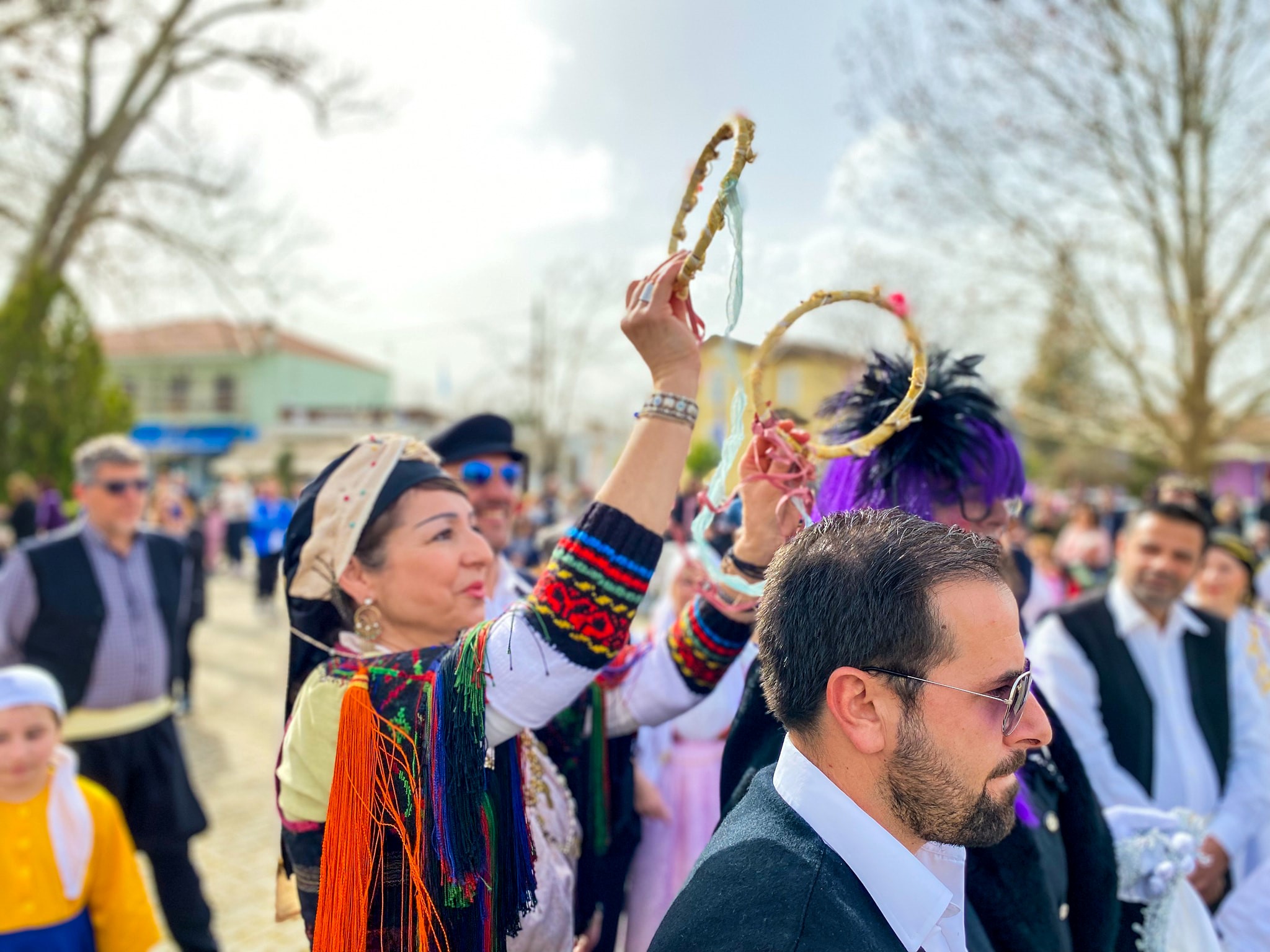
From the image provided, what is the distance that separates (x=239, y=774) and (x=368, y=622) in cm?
496

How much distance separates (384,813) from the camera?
140cm

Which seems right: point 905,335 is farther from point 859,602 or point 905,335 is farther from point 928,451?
point 859,602

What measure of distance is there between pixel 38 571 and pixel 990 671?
13.0ft

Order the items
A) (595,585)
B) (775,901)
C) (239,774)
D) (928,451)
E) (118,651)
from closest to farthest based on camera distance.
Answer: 1. (775,901)
2. (595,585)
3. (928,451)
4. (118,651)
5. (239,774)

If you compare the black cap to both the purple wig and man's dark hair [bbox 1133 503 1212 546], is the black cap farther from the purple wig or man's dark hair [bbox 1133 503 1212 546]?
man's dark hair [bbox 1133 503 1212 546]

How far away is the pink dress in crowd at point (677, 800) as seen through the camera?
2.65 meters

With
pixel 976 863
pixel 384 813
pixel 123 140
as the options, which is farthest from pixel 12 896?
pixel 123 140

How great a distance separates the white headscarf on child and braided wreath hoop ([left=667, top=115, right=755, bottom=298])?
2.50 m

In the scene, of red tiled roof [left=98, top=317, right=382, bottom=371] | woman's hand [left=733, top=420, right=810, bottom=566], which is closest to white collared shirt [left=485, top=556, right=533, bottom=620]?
woman's hand [left=733, top=420, right=810, bottom=566]

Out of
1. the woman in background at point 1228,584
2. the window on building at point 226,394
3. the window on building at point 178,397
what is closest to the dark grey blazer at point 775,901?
the woman in background at point 1228,584

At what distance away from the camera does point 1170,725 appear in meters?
3.04

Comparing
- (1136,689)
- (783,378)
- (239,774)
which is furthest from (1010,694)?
(783,378)

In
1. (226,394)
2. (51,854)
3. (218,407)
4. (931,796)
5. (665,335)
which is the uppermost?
(665,335)

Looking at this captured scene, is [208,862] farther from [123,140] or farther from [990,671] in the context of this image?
[123,140]
